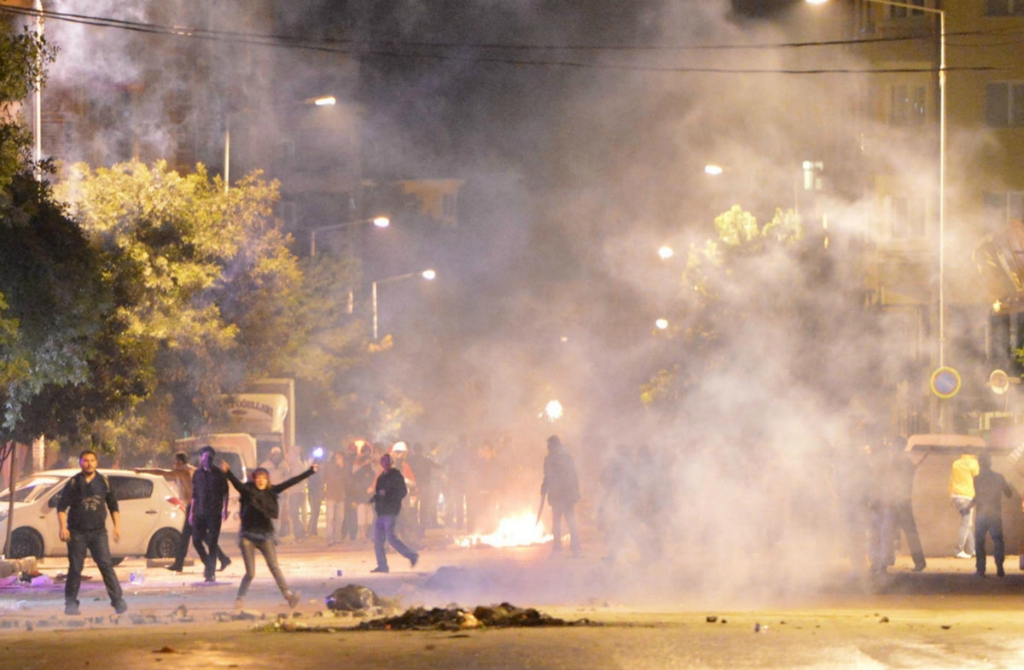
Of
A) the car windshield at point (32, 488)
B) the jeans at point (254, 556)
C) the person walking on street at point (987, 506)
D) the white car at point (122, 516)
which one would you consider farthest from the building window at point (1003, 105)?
the jeans at point (254, 556)

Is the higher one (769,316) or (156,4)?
(156,4)

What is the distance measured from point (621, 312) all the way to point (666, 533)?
134 ft

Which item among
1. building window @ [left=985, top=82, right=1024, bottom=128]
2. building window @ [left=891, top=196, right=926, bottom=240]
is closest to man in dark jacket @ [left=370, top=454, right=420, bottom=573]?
building window @ [left=891, top=196, right=926, bottom=240]

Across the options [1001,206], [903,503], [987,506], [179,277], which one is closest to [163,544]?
[179,277]

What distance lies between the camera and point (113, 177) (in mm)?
24516

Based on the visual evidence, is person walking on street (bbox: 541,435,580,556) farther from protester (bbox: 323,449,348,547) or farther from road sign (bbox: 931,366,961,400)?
road sign (bbox: 931,366,961,400)

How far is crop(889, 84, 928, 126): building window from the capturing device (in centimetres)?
4078

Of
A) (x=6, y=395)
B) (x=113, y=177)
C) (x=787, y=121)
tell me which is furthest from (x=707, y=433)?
(x=787, y=121)

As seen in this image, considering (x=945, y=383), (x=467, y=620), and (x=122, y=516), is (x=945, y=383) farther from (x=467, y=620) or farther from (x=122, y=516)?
(x=467, y=620)

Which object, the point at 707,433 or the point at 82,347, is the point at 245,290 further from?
the point at 82,347

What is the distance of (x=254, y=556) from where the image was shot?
13531 millimetres

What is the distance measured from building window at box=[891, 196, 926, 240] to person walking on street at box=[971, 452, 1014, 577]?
75.8ft

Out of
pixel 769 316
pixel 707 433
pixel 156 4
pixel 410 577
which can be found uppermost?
pixel 156 4

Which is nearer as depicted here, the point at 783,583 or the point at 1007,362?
the point at 783,583
